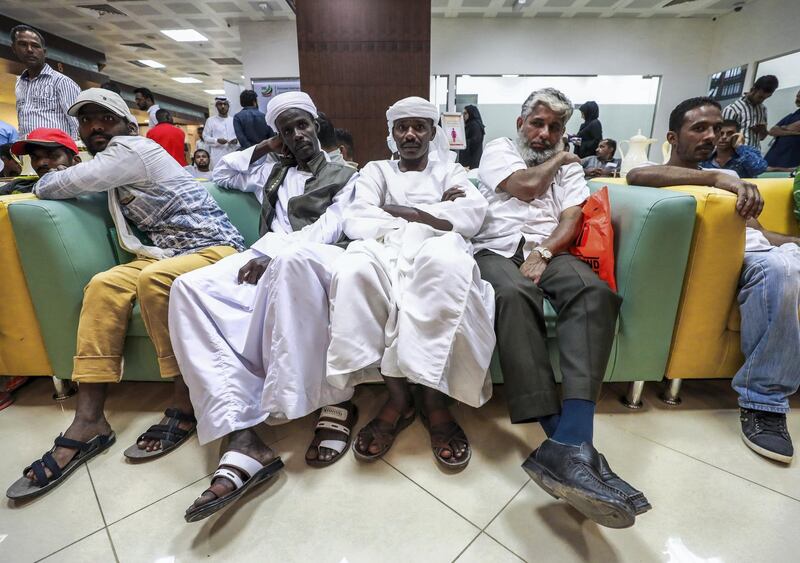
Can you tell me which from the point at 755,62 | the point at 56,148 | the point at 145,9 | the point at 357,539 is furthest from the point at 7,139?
the point at 755,62

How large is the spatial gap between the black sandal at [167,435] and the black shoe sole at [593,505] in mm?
1187

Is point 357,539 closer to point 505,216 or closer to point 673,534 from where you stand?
point 673,534

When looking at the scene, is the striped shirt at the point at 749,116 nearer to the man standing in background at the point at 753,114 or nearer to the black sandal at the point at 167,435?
the man standing in background at the point at 753,114

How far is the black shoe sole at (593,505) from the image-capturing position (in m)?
0.82

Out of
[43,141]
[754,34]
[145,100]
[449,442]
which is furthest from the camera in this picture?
[754,34]

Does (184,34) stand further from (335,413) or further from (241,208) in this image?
(335,413)

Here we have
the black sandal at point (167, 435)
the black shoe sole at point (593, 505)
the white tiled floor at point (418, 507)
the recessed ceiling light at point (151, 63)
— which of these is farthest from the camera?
the recessed ceiling light at point (151, 63)

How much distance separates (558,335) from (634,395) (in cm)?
56

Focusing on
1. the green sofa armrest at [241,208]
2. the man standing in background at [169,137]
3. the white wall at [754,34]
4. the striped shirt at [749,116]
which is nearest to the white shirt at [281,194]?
the green sofa armrest at [241,208]

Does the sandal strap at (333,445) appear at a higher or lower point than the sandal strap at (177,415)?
lower

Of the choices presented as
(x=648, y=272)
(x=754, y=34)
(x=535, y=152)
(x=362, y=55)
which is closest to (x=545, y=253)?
(x=648, y=272)

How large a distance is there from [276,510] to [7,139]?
13.5 feet

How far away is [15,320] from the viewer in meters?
1.47

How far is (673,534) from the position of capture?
0.97 meters
